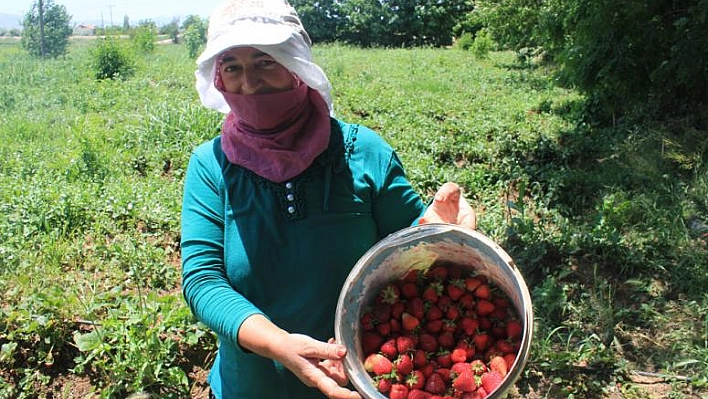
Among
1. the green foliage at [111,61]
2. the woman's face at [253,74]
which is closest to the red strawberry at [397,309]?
the woman's face at [253,74]

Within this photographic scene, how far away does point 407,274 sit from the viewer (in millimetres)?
1509

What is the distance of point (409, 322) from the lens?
141 cm

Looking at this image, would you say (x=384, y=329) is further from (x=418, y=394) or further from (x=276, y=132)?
(x=276, y=132)

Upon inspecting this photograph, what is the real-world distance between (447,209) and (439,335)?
303 millimetres

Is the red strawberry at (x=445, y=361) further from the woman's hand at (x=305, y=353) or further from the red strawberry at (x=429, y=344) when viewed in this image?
the woman's hand at (x=305, y=353)

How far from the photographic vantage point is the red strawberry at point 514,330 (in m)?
1.32

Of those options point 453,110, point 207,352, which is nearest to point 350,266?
point 207,352

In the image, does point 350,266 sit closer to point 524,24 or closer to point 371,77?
point 524,24

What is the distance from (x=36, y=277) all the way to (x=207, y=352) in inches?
42.7

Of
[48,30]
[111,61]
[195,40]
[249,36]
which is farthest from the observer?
[48,30]

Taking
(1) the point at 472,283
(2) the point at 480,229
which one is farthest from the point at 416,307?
(2) the point at 480,229

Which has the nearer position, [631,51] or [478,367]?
[478,367]

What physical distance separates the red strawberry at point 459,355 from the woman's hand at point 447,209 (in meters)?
0.30

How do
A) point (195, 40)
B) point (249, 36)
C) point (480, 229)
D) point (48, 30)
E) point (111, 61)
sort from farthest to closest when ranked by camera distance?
point (48, 30) → point (195, 40) → point (111, 61) → point (480, 229) → point (249, 36)
